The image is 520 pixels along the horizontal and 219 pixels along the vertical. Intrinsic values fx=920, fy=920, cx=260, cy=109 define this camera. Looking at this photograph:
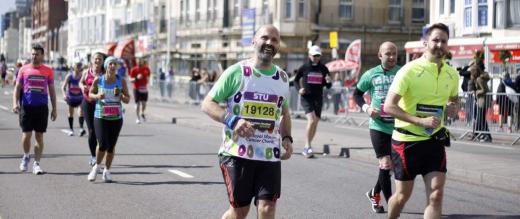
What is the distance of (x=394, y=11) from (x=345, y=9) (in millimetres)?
3134

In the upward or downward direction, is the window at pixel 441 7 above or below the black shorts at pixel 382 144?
above

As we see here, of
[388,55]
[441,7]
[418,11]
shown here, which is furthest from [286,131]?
[418,11]

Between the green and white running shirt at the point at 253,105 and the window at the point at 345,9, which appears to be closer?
the green and white running shirt at the point at 253,105

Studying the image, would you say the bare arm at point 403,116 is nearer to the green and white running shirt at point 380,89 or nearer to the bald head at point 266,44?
the bald head at point 266,44

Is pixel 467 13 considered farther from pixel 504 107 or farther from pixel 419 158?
pixel 419 158

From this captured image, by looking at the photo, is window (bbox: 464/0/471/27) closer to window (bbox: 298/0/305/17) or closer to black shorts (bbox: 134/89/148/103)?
black shorts (bbox: 134/89/148/103)

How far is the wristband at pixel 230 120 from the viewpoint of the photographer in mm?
6164

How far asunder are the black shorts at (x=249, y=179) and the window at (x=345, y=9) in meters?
44.8

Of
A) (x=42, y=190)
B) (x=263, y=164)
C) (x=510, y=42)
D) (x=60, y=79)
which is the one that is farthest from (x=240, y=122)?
(x=60, y=79)

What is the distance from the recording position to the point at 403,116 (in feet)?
23.6

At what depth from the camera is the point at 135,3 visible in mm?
71500

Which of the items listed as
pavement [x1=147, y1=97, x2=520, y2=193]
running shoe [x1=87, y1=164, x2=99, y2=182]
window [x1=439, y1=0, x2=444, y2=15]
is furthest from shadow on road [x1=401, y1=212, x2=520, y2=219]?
window [x1=439, y1=0, x2=444, y2=15]

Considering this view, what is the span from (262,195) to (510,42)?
2157 cm

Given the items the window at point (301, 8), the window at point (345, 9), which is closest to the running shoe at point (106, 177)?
the window at point (301, 8)
